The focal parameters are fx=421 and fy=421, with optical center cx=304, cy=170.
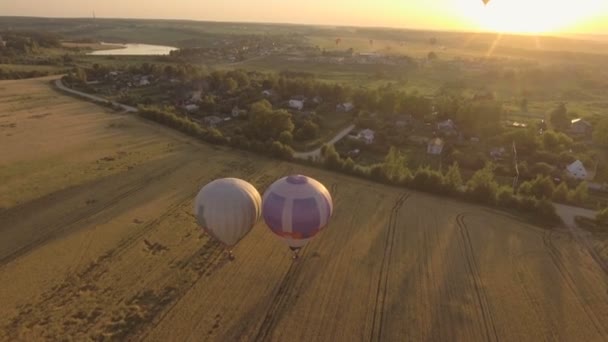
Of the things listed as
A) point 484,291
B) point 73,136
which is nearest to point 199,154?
point 73,136

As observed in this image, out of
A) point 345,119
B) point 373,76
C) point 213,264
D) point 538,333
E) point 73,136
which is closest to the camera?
point 538,333

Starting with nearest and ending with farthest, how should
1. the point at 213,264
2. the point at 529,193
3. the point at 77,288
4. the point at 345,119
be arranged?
the point at 77,288
the point at 213,264
the point at 529,193
the point at 345,119

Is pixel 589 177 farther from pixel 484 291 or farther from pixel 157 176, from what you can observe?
pixel 157 176

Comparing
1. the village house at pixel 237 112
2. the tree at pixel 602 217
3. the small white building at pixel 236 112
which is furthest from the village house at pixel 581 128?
the small white building at pixel 236 112

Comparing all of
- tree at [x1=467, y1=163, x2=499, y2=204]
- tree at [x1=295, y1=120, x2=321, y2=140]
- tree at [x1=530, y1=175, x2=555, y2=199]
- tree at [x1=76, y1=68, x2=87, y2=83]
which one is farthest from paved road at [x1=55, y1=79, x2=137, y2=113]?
tree at [x1=530, y1=175, x2=555, y2=199]

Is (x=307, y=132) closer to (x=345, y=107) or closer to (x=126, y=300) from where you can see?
(x=345, y=107)

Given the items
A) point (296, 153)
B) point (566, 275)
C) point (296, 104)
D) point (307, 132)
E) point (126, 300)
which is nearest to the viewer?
point (126, 300)

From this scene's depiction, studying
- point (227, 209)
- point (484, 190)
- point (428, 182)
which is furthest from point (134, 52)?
point (227, 209)
